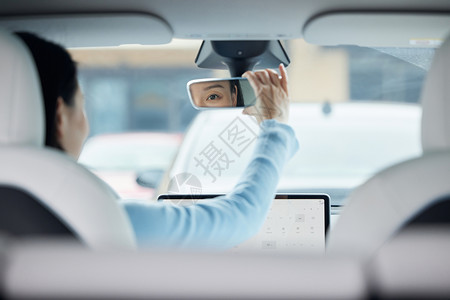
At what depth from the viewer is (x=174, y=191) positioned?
3211 mm

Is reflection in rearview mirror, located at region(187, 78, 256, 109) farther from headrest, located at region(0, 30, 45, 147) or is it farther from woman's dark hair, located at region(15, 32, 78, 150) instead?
headrest, located at region(0, 30, 45, 147)

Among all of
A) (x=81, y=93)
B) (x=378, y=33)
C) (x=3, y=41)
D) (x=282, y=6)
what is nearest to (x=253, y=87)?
(x=282, y=6)

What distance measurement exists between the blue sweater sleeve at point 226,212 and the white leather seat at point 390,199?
410 mm

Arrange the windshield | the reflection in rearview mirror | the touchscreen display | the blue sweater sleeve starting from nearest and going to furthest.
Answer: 1. the blue sweater sleeve
2. the reflection in rearview mirror
3. the touchscreen display
4. the windshield

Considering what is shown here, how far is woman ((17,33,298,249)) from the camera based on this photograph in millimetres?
1551

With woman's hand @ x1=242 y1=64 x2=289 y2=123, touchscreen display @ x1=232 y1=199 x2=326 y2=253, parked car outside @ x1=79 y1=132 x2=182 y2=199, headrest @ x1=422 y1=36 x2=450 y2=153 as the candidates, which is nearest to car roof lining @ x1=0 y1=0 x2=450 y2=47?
woman's hand @ x1=242 y1=64 x2=289 y2=123

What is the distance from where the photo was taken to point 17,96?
52.4 inches

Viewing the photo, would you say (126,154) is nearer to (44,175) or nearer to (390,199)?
(44,175)

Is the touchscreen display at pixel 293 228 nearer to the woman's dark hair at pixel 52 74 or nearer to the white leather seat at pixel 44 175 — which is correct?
the woman's dark hair at pixel 52 74

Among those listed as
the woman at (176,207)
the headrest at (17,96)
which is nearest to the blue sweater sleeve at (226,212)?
the woman at (176,207)

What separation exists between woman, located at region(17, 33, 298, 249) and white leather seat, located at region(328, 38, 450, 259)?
42cm

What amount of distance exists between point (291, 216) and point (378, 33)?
886mm

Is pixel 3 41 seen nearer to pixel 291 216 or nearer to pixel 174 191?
pixel 291 216

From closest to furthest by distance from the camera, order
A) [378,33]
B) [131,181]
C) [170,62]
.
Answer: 1. [378,33]
2. [131,181]
3. [170,62]
